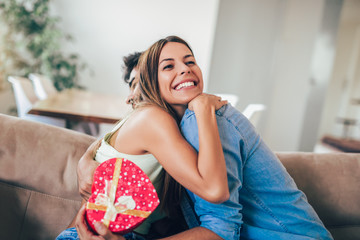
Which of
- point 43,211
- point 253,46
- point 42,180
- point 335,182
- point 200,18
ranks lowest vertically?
point 43,211

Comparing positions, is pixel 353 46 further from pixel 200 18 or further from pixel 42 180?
pixel 42 180

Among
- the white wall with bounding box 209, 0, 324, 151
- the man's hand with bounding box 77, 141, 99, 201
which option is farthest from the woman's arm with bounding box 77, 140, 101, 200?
the white wall with bounding box 209, 0, 324, 151

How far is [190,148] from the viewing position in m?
0.85

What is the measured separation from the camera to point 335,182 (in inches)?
50.6

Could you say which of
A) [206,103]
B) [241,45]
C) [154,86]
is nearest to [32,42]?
[241,45]

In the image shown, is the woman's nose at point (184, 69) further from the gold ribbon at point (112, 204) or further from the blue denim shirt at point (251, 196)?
the gold ribbon at point (112, 204)

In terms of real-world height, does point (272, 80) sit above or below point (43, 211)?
above

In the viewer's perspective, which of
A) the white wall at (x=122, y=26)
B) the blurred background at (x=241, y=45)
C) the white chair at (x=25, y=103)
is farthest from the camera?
the white wall at (x=122, y=26)

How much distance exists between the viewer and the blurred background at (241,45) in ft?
14.9

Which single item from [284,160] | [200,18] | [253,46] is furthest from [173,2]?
[284,160]

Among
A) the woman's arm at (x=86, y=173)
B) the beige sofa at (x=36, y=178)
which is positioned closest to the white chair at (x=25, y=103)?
the beige sofa at (x=36, y=178)

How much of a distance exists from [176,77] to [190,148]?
316 millimetres

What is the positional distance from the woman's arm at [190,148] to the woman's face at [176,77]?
119mm

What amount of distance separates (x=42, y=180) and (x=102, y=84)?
13.4 ft
